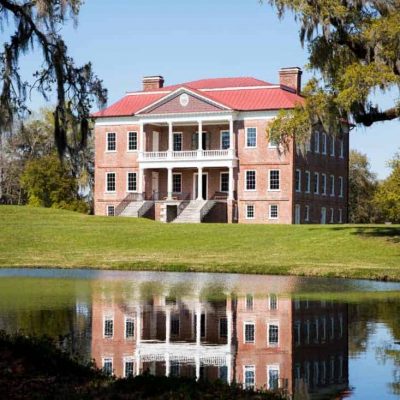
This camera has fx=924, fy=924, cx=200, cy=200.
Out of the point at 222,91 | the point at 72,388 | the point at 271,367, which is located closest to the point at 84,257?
the point at 271,367

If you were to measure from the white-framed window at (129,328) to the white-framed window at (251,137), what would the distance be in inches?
1707

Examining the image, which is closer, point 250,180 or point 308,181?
point 250,180

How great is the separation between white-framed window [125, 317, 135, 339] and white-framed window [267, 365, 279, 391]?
10.0 feet

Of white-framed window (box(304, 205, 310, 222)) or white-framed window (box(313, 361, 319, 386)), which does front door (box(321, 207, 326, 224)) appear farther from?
white-framed window (box(313, 361, 319, 386))

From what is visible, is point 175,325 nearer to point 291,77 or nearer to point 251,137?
point 251,137

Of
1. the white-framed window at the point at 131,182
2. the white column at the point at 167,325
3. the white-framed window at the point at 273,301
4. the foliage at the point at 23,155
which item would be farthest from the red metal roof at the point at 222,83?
the white column at the point at 167,325

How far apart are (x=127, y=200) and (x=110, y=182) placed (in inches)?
113

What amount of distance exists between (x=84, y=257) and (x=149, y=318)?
1758cm

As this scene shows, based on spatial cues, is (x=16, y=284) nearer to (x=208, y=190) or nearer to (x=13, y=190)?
(x=208, y=190)

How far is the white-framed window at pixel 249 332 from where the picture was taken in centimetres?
1393

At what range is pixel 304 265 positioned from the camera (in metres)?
29.8

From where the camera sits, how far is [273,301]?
19.7 meters

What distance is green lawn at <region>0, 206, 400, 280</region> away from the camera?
98.5 feet

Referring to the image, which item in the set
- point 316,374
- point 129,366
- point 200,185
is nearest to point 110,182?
point 200,185
